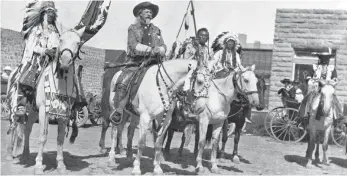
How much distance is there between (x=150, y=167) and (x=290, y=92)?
7918 millimetres

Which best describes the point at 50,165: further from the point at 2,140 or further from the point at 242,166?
the point at 242,166

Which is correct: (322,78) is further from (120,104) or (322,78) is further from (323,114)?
(120,104)

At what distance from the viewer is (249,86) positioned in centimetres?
830

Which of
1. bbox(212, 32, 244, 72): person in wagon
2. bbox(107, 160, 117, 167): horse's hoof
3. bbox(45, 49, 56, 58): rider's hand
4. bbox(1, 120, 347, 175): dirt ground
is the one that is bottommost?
bbox(1, 120, 347, 175): dirt ground

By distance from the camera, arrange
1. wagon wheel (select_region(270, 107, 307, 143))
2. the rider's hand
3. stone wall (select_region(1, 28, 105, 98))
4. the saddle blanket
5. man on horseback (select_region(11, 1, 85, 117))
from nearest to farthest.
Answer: the saddle blanket
the rider's hand
man on horseback (select_region(11, 1, 85, 117))
wagon wheel (select_region(270, 107, 307, 143))
stone wall (select_region(1, 28, 105, 98))

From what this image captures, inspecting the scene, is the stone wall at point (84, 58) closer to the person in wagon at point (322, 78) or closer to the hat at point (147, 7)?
the person in wagon at point (322, 78)

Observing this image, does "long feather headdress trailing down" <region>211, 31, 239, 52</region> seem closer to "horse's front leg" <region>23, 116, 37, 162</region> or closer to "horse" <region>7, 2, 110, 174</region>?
"horse" <region>7, 2, 110, 174</region>

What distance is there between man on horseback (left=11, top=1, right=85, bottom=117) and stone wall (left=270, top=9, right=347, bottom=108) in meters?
10.6

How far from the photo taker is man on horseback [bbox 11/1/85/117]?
7898mm

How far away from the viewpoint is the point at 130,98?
8109 mm

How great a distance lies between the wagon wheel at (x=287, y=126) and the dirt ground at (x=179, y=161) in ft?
2.12

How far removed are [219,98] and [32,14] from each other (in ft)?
12.5

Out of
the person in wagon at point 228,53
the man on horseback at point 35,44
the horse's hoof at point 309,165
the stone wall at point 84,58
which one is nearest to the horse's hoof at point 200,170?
the person in wagon at point 228,53

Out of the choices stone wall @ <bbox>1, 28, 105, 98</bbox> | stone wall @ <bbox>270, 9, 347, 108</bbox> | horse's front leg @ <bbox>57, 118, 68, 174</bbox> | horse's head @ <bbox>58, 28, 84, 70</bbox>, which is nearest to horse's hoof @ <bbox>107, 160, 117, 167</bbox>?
horse's front leg @ <bbox>57, 118, 68, 174</bbox>
